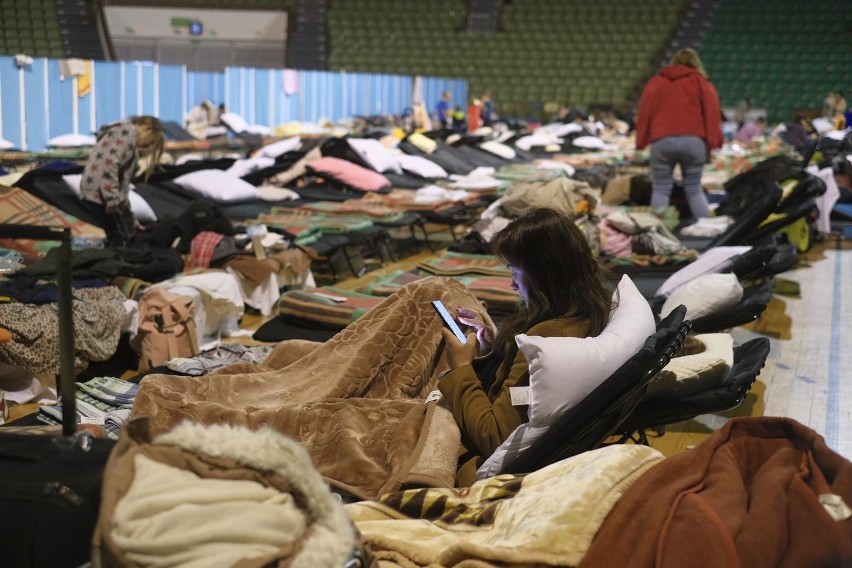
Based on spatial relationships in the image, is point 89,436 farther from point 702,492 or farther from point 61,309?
point 702,492

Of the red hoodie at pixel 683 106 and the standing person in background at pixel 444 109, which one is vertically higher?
the red hoodie at pixel 683 106

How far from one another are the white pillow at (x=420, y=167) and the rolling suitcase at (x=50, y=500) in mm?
7581

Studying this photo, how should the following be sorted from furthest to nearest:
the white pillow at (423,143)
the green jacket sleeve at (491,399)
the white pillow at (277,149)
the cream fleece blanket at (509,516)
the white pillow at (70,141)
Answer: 1. the white pillow at (423,143)
2. the white pillow at (70,141)
3. the white pillow at (277,149)
4. the green jacket sleeve at (491,399)
5. the cream fleece blanket at (509,516)

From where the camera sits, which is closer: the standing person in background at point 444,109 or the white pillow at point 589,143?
the white pillow at point 589,143

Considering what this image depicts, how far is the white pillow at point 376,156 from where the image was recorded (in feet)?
27.9

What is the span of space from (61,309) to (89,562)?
39 centimetres

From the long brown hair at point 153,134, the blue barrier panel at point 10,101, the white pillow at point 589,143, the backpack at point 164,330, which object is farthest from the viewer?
the white pillow at point 589,143

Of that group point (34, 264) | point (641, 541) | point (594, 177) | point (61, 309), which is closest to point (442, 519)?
point (641, 541)

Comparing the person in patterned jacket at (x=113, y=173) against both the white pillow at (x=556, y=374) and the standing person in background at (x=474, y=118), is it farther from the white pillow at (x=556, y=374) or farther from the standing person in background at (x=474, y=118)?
the standing person in background at (x=474, y=118)

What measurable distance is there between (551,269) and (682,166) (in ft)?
17.4

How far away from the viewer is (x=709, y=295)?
3.61m

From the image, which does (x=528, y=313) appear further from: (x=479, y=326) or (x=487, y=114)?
(x=487, y=114)

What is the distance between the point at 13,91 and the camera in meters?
9.09

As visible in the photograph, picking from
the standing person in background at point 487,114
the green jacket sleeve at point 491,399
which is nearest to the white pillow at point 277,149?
the green jacket sleeve at point 491,399
